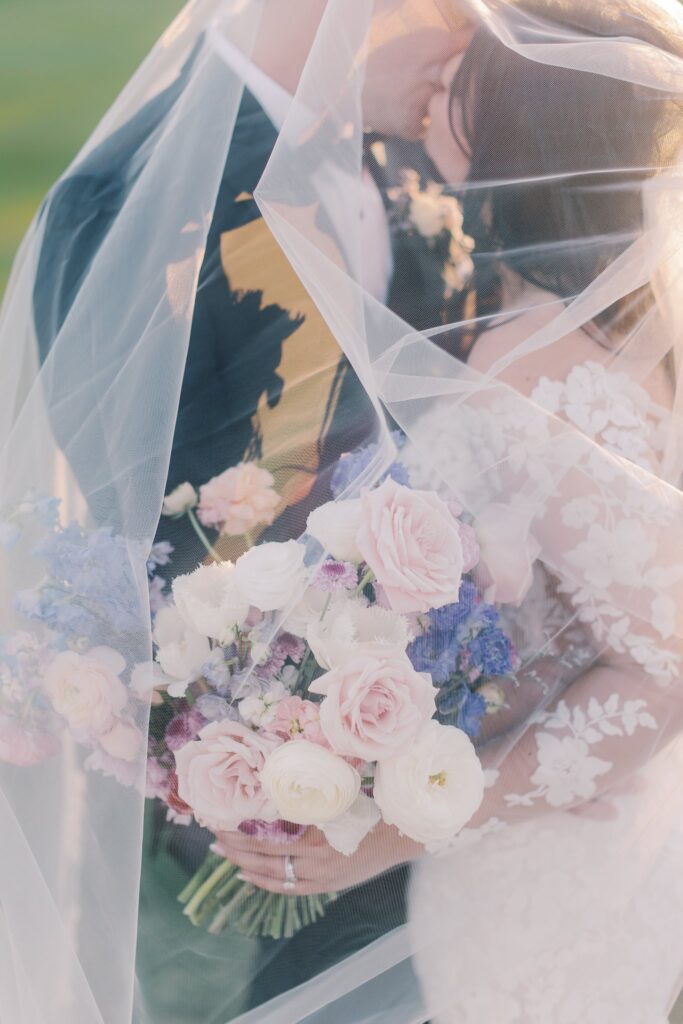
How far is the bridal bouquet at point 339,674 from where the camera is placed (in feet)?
1.92

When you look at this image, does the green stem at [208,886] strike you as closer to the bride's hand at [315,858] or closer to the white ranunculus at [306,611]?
the bride's hand at [315,858]

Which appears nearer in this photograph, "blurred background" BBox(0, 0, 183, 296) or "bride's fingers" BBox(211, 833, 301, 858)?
"bride's fingers" BBox(211, 833, 301, 858)

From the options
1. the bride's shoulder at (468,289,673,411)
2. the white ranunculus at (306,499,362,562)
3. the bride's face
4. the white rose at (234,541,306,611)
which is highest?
the bride's face

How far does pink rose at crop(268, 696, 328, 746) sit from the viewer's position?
59cm

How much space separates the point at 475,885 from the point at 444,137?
Result: 21.0 inches

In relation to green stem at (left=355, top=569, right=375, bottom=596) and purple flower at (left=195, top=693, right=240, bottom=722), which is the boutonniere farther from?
purple flower at (left=195, top=693, right=240, bottom=722)

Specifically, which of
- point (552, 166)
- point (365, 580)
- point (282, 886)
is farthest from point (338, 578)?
point (552, 166)

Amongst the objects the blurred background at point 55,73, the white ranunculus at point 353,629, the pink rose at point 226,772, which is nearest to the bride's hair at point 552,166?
the white ranunculus at point 353,629

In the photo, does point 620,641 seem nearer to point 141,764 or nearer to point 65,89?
point 141,764

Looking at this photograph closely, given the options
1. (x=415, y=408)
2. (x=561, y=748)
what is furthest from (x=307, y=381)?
(x=561, y=748)

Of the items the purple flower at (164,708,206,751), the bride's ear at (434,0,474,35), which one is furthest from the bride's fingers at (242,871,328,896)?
the bride's ear at (434,0,474,35)

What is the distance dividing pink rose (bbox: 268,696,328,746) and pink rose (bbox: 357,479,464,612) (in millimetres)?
85

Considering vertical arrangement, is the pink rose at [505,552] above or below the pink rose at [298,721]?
above

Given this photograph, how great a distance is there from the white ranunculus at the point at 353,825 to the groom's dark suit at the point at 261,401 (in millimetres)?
53
